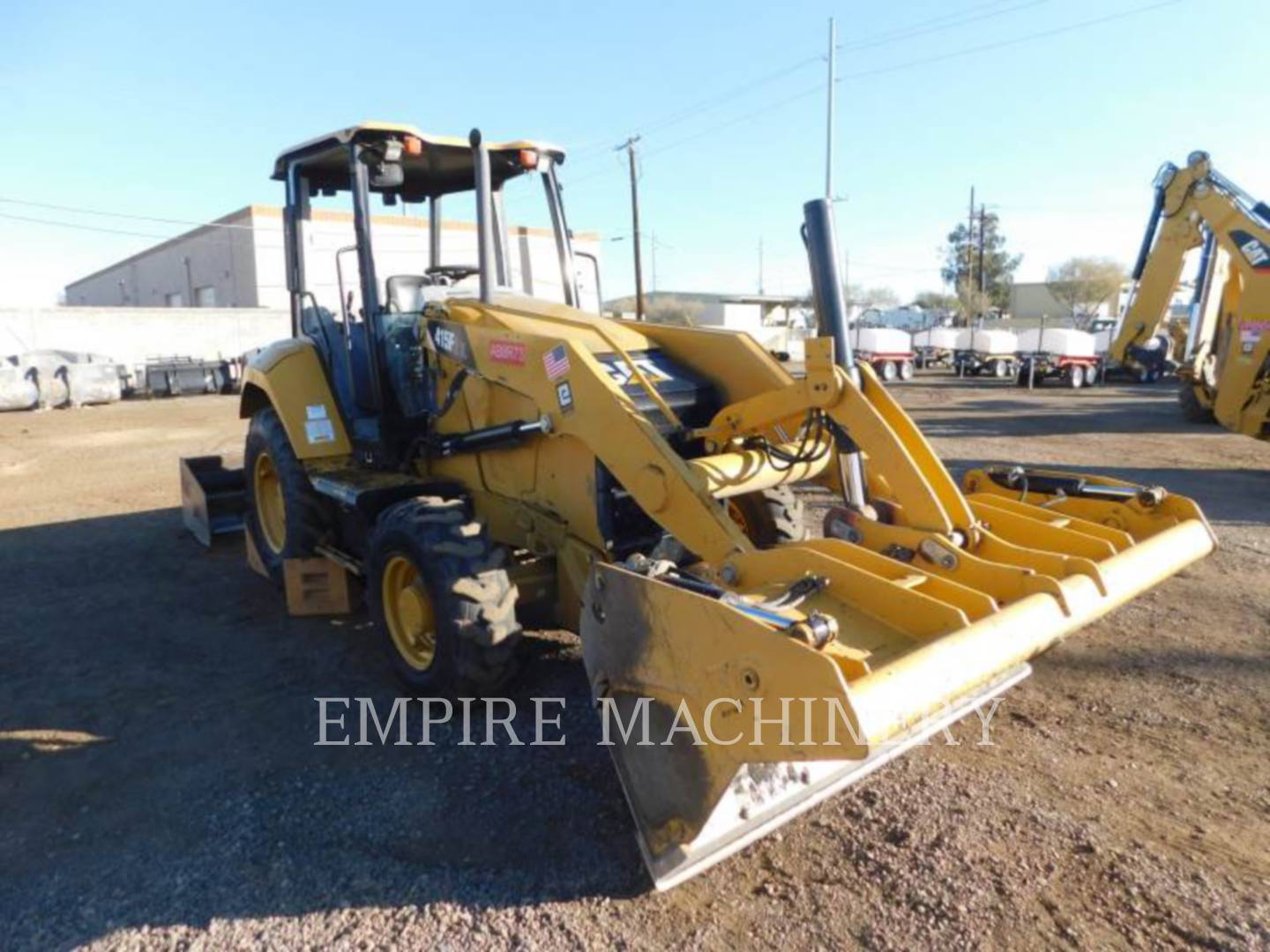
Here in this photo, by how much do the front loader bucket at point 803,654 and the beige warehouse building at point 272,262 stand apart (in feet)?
10.5

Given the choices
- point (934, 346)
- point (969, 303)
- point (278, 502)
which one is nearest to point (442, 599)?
point (278, 502)

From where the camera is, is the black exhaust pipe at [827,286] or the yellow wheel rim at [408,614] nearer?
the black exhaust pipe at [827,286]

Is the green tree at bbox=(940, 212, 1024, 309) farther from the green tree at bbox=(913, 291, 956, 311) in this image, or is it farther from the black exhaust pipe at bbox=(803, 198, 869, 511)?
the black exhaust pipe at bbox=(803, 198, 869, 511)

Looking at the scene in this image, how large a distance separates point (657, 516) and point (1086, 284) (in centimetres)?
7008

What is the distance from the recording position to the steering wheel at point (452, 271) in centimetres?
564

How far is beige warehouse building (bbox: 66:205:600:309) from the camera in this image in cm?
566

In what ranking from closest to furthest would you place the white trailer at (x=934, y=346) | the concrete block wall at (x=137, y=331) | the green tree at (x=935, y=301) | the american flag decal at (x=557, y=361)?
the american flag decal at (x=557, y=361)
the concrete block wall at (x=137, y=331)
the white trailer at (x=934, y=346)
the green tree at (x=935, y=301)

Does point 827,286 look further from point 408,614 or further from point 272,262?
point 272,262

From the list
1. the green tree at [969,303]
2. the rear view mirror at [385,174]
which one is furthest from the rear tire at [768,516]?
the green tree at [969,303]

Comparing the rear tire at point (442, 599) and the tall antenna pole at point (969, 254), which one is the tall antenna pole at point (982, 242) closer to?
the tall antenna pole at point (969, 254)

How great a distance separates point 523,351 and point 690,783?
2.34 metres

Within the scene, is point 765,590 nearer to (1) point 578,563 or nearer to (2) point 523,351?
(1) point 578,563

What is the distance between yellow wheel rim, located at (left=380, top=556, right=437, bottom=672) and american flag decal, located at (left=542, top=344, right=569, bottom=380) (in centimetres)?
114

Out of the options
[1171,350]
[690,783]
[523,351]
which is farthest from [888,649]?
[1171,350]
